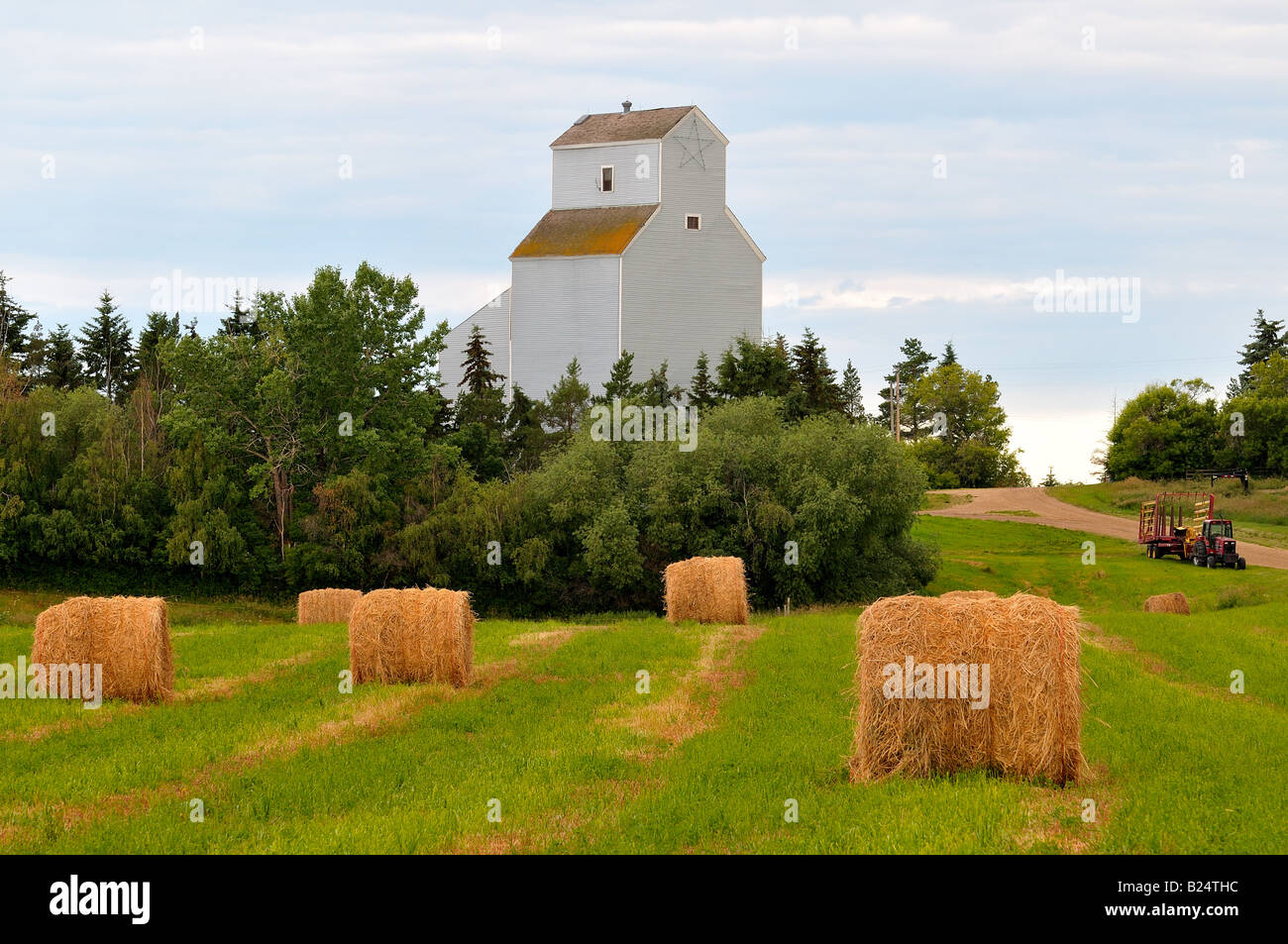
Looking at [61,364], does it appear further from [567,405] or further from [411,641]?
[411,641]

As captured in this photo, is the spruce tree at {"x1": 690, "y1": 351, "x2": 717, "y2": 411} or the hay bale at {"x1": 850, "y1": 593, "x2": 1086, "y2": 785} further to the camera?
the spruce tree at {"x1": 690, "y1": 351, "x2": 717, "y2": 411}

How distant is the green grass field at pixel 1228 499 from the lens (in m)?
77.9

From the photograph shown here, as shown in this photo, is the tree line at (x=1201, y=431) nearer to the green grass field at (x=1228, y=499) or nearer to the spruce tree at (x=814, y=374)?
the green grass field at (x=1228, y=499)

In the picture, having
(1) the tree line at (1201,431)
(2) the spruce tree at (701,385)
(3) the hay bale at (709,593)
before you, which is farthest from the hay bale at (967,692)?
(1) the tree line at (1201,431)

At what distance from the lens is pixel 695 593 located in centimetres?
3584

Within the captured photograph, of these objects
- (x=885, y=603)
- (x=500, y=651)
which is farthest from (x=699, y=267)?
(x=885, y=603)

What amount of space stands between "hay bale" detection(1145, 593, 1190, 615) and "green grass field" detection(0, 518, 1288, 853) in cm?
1561

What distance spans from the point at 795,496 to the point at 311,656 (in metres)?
31.5

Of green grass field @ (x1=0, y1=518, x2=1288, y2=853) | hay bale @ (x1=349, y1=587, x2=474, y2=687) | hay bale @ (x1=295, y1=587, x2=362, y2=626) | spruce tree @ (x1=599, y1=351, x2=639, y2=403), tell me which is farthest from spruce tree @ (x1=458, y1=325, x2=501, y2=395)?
hay bale @ (x1=349, y1=587, x2=474, y2=687)

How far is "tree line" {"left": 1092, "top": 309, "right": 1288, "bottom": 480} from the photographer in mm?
97125

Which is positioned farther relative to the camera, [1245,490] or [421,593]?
[1245,490]

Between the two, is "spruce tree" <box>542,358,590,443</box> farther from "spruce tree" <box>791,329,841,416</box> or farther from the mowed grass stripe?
the mowed grass stripe

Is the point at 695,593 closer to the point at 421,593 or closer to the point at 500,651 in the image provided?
the point at 500,651

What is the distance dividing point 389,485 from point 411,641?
132 ft
